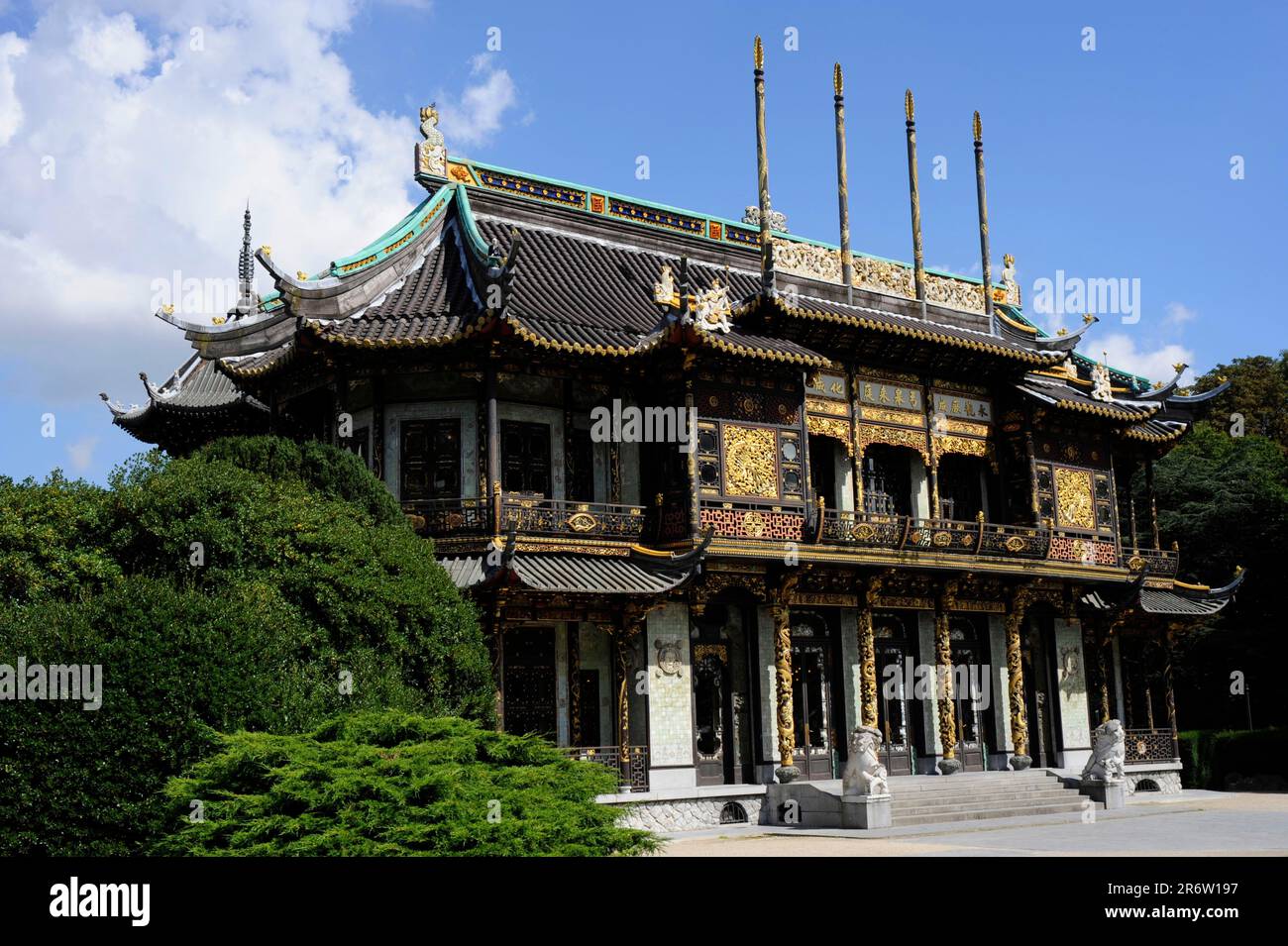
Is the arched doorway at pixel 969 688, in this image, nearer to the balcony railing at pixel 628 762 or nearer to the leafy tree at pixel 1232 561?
the balcony railing at pixel 628 762

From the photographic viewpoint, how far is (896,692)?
82.8 feet

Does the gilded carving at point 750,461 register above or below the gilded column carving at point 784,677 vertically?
above

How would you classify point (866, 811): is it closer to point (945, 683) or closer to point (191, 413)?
point (945, 683)

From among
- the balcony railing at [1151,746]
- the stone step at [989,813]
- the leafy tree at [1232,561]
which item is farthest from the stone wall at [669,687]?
the leafy tree at [1232,561]

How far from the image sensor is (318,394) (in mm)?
22375

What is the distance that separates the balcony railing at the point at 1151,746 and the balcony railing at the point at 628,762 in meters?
12.8

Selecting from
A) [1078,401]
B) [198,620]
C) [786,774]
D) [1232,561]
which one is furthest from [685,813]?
[1232,561]

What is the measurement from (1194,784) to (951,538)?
12.2 m

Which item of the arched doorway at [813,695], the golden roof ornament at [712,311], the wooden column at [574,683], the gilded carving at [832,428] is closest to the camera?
the wooden column at [574,683]

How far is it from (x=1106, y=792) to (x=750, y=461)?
28.8ft

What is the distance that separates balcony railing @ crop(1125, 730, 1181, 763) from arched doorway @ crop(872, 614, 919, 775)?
236 inches

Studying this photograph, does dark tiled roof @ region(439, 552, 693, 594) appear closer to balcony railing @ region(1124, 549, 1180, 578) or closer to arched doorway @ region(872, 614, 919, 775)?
arched doorway @ region(872, 614, 919, 775)

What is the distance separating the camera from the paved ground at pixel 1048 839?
51.1 ft
